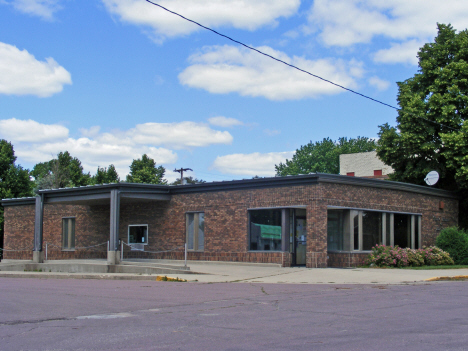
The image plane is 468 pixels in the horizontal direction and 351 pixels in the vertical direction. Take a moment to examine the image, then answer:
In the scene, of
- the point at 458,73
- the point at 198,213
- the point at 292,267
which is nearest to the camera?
the point at 292,267

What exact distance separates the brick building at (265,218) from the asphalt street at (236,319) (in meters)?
8.44

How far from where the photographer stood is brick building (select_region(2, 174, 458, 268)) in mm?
23688

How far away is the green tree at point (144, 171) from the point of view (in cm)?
6825

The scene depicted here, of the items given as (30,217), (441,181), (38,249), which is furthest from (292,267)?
(30,217)

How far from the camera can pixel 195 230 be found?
27297 millimetres

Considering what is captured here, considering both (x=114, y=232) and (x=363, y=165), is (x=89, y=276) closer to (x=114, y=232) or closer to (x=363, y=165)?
(x=114, y=232)

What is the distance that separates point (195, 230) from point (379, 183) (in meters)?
9.41

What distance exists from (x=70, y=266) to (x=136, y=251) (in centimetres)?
543

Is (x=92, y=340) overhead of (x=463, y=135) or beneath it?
beneath

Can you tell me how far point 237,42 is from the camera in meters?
18.9

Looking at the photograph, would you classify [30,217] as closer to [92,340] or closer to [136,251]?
[136,251]

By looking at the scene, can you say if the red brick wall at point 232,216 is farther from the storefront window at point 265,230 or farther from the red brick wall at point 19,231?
the red brick wall at point 19,231

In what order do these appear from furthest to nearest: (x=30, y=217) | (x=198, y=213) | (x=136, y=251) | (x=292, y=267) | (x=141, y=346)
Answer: (x=30, y=217)
(x=136, y=251)
(x=198, y=213)
(x=292, y=267)
(x=141, y=346)

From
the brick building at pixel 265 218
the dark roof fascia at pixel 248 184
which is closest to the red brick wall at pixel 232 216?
the brick building at pixel 265 218
